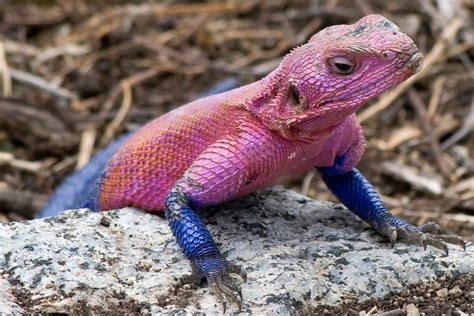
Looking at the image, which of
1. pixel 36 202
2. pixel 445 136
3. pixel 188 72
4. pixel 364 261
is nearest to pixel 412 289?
pixel 364 261

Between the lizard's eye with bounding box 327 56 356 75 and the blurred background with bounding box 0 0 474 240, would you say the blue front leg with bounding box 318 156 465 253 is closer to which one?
the lizard's eye with bounding box 327 56 356 75

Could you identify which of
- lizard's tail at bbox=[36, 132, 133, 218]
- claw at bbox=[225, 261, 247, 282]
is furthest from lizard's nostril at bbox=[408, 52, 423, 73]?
lizard's tail at bbox=[36, 132, 133, 218]

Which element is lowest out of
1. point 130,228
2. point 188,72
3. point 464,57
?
point 130,228

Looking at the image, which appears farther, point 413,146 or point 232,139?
point 413,146

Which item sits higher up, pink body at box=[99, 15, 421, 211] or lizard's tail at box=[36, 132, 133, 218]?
lizard's tail at box=[36, 132, 133, 218]

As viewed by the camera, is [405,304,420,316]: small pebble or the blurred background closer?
[405,304,420,316]: small pebble

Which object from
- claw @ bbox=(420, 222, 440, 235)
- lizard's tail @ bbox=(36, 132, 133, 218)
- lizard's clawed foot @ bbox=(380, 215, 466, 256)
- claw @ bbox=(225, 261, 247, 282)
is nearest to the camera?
claw @ bbox=(225, 261, 247, 282)

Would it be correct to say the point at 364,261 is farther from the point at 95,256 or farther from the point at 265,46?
the point at 265,46
